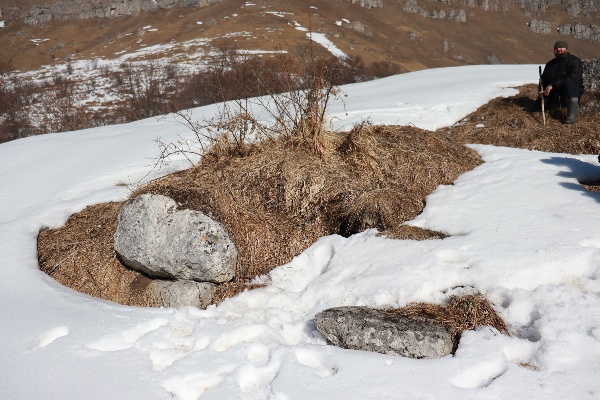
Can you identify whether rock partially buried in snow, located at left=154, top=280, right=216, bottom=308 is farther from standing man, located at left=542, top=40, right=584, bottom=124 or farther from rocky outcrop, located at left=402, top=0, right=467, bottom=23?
rocky outcrop, located at left=402, top=0, right=467, bottom=23

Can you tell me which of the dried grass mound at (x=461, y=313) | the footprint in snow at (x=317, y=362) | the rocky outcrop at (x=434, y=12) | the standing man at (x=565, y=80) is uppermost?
the rocky outcrop at (x=434, y=12)

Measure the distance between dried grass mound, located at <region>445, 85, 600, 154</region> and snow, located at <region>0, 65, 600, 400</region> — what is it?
3.29ft

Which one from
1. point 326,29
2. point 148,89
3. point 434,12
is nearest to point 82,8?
point 326,29

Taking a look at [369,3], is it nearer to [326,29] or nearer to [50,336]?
[326,29]

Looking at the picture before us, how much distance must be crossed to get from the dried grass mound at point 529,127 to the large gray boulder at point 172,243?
160 inches

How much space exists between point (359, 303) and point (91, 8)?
4659 inches

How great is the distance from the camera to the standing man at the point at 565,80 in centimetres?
604

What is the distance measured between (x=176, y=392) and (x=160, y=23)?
9219 cm

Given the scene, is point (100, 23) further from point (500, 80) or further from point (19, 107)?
point (500, 80)

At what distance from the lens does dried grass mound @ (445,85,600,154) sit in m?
5.43

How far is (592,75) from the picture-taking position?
23.1ft

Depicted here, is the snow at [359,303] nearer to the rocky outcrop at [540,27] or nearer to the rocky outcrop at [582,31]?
the rocky outcrop at [540,27]

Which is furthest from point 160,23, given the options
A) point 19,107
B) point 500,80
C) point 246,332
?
point 246,332

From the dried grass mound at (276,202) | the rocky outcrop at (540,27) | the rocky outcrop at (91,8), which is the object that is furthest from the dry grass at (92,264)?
the rocky outcrop at (540,27)
